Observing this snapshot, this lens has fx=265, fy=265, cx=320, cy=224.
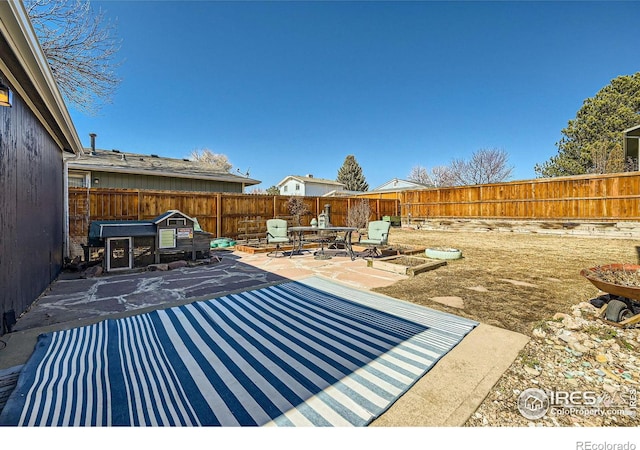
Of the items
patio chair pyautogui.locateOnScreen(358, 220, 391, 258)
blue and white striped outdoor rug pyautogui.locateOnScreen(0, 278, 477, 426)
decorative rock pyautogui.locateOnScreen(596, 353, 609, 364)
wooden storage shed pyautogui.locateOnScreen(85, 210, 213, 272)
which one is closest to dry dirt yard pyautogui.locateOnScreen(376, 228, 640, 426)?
decorative rock pyautogui.locateOnScreen(596, 353, 609, 364)

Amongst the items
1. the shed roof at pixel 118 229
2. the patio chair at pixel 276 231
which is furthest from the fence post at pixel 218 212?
the shed roof at pixel 118 229

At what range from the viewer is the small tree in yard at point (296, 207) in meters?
12.2

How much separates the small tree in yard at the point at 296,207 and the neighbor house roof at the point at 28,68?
827 cm

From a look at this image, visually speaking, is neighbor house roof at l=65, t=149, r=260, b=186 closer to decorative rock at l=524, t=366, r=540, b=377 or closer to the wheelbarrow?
decorative rock at l=524, t=366, r=540, b=377

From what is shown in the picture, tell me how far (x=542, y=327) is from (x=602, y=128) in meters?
27.5

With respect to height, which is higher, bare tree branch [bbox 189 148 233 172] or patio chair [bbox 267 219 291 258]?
bare tree branch [bbox 189 148 233 172]

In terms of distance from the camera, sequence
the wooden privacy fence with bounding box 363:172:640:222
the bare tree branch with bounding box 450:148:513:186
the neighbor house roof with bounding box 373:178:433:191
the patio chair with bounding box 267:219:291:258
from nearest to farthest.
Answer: the patio chair with bounding box 267:219:291:258, the wooden privacy fence with bounding box 363:172:640:222, the bare tree branch with bounding box 450:148:513:186, the neighbor house roof with bounding box 373:178:433:191

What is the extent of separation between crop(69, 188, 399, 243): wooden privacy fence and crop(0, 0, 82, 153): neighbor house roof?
158 inches

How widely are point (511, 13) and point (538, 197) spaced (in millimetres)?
9693

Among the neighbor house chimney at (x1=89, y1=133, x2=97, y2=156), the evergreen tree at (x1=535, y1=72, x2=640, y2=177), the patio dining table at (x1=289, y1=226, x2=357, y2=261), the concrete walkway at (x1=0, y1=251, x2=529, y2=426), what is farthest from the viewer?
the evergreen tree at (x1=535, y1=72, x2=640, y2=177)

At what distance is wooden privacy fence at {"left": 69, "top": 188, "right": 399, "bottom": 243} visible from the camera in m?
7.68

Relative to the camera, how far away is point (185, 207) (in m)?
9.56

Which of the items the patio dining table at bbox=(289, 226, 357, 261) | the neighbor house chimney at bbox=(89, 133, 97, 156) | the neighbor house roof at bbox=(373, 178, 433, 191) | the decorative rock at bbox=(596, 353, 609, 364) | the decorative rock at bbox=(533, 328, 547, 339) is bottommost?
the decorative rock at bbox=(596, 353, 609, 364)
